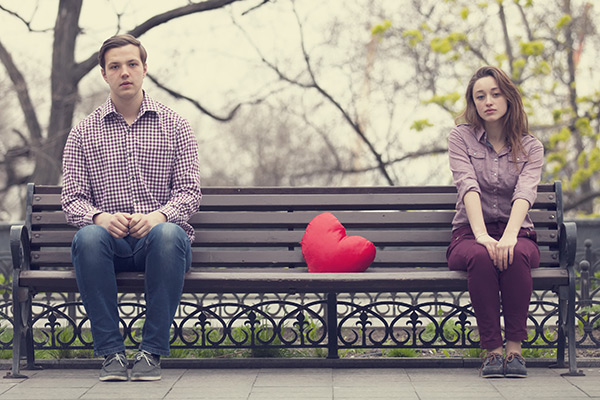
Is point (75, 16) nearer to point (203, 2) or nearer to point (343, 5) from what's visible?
point (203, 2)

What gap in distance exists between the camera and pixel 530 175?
172 inches

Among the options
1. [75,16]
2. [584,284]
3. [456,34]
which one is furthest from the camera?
[456,34]

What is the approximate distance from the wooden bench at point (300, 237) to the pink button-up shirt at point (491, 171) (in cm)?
31

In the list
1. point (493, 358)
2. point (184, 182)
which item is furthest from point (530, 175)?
point (184, 182)

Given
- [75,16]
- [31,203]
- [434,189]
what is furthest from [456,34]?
[31,203]

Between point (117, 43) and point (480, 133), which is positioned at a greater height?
point (117, 43)

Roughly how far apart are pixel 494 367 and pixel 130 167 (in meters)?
2.15

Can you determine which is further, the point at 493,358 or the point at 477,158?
the point at 477,158

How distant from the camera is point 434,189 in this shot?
488 centimetres

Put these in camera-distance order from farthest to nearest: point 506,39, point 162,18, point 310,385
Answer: point 506,39, point 162,18, point 310,385

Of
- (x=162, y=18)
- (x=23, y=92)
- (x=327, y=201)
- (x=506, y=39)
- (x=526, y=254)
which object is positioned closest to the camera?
(x=526, y=254)

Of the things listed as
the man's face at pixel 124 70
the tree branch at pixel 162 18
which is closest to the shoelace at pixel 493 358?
the man's face at pixel 124 70

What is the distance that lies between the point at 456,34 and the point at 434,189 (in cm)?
800

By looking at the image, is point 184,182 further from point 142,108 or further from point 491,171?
point 491,171
